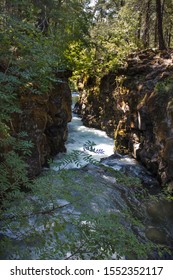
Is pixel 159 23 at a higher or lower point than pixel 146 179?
higher

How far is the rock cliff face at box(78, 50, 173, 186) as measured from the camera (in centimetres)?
862

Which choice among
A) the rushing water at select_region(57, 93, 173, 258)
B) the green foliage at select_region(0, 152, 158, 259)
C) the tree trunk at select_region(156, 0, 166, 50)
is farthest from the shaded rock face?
the tree trunk at select_region(156, 0, 166, 50)

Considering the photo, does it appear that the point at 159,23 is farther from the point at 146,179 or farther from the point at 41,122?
the point at 41,122

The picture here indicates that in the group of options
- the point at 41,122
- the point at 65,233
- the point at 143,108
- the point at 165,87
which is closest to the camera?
the point at 65,233

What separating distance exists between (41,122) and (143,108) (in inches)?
165

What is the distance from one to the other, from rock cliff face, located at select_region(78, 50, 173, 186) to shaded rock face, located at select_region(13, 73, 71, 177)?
293 centimetres

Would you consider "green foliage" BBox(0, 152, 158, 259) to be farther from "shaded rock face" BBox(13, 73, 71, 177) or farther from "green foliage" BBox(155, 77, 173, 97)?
"green foliage" BBox(155, 77, 173, 97)

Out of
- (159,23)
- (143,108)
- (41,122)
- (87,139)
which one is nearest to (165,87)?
(143,108)

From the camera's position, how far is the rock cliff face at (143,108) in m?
8.62

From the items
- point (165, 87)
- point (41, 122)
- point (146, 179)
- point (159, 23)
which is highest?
point (159, 23)

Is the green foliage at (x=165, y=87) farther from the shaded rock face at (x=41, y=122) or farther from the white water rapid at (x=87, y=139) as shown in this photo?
the white water rapid at (x=87, y=139)

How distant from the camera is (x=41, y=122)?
763cm
